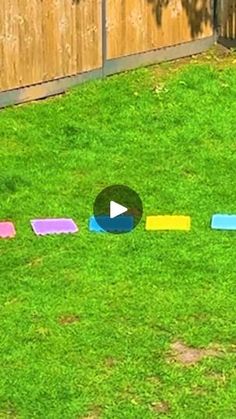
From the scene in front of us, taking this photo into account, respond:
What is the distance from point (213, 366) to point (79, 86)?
6.62 m

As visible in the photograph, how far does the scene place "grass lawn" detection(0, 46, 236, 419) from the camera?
581 centimetres

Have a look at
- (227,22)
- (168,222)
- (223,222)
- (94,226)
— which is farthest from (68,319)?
(227,22)

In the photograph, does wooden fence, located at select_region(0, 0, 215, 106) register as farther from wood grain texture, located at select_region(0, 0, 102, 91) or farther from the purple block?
the purple block

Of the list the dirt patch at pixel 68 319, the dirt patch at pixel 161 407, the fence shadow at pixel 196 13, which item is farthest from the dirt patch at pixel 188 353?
the fence shadow at pixel 196 13

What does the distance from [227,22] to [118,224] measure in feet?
21.3

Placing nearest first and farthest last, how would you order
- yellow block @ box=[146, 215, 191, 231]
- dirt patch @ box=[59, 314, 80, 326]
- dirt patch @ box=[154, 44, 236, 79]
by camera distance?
1. dirt patch @ box=[59, 314, 80, 326]
2. yellow block @ box=[146, 215, 191, 231]
3. dirt patch @ box=[154, 44, 236, 79]

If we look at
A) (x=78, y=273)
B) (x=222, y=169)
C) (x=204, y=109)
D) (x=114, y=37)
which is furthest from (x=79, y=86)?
(x=78, y=273)

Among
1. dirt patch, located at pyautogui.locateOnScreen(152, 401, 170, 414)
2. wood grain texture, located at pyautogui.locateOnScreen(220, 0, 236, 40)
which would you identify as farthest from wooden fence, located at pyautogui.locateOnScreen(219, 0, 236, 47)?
dirt patch, located at pyautogui.locateOnScreen(152, 401, 170, 414)

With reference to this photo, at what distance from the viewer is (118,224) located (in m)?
8.23

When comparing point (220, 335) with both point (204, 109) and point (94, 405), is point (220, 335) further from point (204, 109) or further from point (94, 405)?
point (204, 109)

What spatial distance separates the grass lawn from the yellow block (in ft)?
0.37

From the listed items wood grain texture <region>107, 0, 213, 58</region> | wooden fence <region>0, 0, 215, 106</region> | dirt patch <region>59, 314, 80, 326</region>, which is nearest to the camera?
dirt patch <region>59, 314, 80, 326</region>

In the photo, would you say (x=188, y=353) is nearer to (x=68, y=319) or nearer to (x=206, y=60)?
(x=68, y=319)

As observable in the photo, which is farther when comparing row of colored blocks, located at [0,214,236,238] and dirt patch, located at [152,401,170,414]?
row of colored blocks, located at [0,214,236,238]
